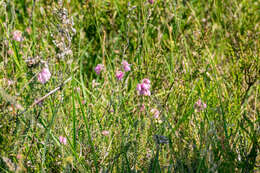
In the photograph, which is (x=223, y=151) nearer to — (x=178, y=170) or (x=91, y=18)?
(x=178, y=170)

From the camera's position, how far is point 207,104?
1.70m

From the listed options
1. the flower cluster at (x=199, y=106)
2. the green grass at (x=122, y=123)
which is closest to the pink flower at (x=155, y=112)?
the green grass at (x=122, y=123)

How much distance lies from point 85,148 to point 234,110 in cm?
85

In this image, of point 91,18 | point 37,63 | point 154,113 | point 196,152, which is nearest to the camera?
point 37,63

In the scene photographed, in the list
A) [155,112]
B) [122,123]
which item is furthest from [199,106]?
[122,123]

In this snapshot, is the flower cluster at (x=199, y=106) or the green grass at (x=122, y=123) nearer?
the green grass at (x=122, y=123)

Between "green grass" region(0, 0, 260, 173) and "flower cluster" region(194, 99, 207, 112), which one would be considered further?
"flower cluster" region(194, 99, 207, 112)

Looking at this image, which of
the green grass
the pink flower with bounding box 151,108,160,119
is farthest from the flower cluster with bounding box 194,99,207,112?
the pink flower with bounding box 151,108,160,119

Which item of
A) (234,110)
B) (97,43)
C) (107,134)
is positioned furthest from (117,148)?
(97,43)

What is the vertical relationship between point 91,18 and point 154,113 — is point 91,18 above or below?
above

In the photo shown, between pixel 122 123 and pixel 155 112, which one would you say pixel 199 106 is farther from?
pixel 122 123

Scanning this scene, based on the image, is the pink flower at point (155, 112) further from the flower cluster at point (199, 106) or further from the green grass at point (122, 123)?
the flower cluster at point (199, 106)

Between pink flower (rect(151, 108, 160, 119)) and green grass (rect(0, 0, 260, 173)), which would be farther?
pink flower (rect(151, 108, 160, 119))

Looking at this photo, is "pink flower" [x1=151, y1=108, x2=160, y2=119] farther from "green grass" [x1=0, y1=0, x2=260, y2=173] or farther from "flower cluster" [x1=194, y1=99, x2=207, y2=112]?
"flower cluster" [x1=194, y1=99, x2=207, y2=112]
